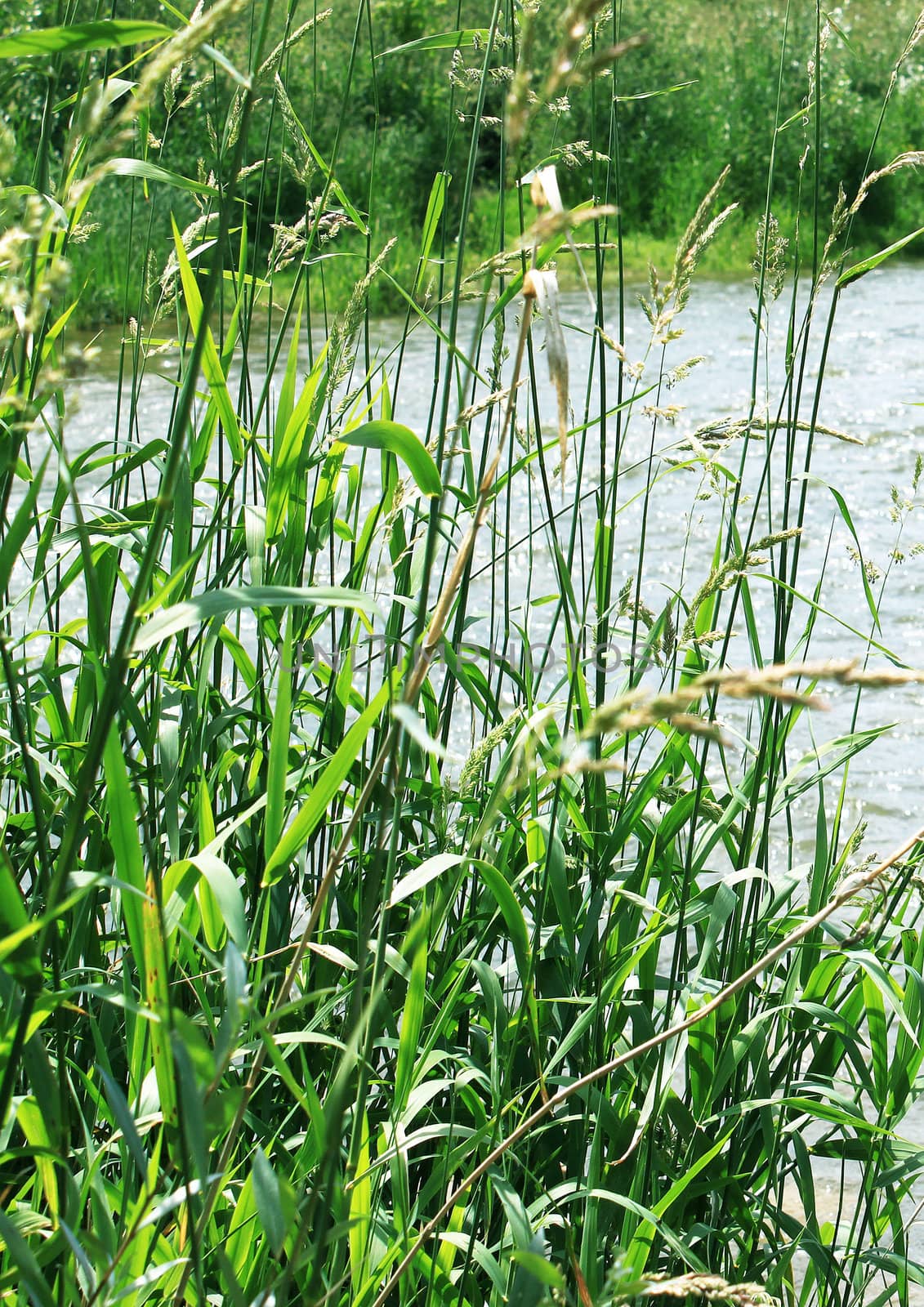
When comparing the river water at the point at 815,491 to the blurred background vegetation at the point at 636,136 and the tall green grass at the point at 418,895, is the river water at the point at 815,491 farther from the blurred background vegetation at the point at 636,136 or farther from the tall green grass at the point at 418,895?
the blurred background vegetation at the point at 636,136

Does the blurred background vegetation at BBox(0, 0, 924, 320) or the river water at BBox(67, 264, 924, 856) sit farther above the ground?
the blurred background vegetation at BBox(0, 0, 924, 320)

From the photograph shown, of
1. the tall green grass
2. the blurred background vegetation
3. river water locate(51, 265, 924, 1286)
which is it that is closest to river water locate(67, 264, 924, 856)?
river water locate(51, 265, 924, 1286)

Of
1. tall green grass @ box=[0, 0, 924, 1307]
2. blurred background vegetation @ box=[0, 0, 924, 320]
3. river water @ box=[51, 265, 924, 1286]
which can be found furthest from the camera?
blurred background vegetation @ box=[0, 0, 924, 320]

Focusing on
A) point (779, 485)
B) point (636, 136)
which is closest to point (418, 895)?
point (779, 485)

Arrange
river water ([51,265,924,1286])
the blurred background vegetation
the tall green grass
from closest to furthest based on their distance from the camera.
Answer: the tall green grass
river water ([51,265,924,1286])
the blurred background vegetation

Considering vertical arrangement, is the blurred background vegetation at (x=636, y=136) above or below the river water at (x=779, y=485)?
above

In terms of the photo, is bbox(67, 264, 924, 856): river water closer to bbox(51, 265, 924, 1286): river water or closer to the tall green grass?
bbox(51, 265, 924, 1286): river water

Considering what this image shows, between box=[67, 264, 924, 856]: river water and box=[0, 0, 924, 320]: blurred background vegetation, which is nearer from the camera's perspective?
box=[67, 264, 924, 856]: river water

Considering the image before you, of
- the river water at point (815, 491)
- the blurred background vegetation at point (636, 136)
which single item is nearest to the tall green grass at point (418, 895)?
the river water at point (815, 491)

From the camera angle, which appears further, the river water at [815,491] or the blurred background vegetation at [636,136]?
the blurred background vegetation at [636,136]

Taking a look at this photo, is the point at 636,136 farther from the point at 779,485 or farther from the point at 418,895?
the point at 418,895

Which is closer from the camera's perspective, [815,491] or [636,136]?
[815,491]

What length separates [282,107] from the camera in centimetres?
111

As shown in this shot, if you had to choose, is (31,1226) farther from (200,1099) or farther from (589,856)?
(589,856)
